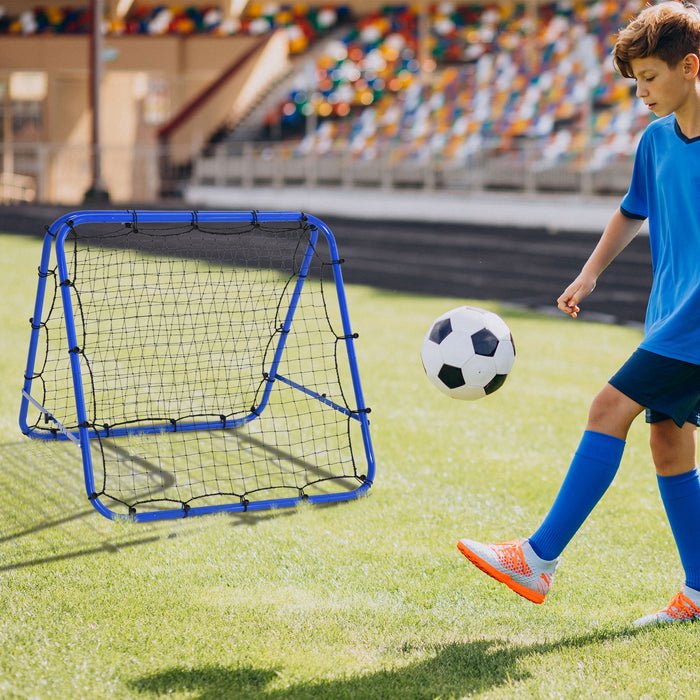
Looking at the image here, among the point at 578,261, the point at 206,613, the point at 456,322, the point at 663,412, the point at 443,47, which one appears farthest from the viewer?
the point at 443,47

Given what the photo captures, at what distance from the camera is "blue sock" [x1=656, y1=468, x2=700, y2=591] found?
305cm

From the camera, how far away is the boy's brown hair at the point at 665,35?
108 inches

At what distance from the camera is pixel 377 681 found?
2.68 metres

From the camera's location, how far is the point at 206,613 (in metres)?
3.11

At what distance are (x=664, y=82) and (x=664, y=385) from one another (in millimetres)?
868

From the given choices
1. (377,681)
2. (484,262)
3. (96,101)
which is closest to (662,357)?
(377,681)

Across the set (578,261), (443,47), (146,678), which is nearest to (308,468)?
(146,678)

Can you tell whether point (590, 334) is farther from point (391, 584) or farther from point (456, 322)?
point (391, 584)

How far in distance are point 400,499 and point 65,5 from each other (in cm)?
3500

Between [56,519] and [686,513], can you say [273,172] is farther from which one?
[686,513]

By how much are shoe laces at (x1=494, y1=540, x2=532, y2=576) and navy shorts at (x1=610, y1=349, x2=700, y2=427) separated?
23.3 inches

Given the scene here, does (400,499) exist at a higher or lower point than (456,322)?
lower

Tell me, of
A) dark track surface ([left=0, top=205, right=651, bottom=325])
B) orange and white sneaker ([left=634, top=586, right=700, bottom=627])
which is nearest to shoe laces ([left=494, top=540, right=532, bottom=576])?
orange and white sneaker ([left=634, top=586, right=700, bottom=627])

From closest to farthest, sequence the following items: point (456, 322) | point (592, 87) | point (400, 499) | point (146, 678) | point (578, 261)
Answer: point (146, 678) → point (456, 322) → point (400, 499) → point (578, 261) → point (592, 87)
